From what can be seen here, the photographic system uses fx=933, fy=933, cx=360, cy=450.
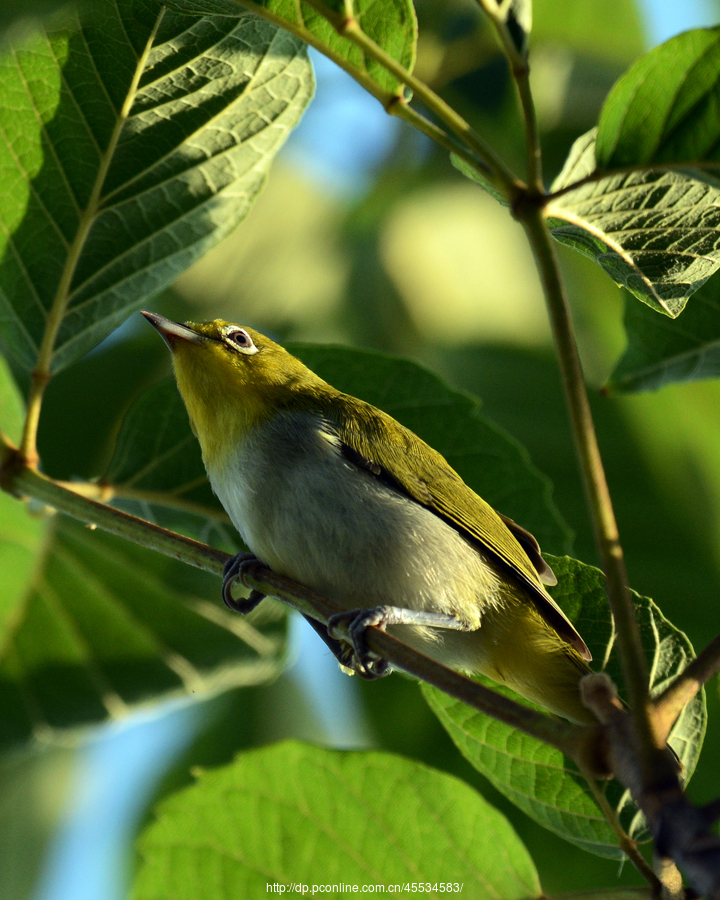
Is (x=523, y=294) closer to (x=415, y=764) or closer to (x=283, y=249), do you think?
(x=283, y=249)

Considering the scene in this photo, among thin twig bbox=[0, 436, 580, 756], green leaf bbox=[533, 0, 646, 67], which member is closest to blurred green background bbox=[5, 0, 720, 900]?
green leaf bbox=[533, 0, 646, 67]

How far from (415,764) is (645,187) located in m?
1.30

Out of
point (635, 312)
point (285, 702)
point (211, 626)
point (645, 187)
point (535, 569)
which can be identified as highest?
point (645, 187)

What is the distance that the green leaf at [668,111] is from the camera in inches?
57.0

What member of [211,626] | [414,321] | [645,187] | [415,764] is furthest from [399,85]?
[414,321]

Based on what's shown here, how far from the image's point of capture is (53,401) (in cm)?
367

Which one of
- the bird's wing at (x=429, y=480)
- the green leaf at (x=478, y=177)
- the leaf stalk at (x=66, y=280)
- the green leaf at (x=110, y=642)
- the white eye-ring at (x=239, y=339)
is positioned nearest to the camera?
the green leaf at (x=478, y=177)

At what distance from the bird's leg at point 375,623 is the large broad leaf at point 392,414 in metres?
0.36

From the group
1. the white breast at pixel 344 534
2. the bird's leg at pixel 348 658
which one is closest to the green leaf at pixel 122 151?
the white breast at pixel 344 534

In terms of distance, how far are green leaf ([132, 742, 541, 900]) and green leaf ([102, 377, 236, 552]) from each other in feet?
2.10

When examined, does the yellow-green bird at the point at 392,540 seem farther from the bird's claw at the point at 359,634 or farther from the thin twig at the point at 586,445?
the thin twig at the point at 586,445

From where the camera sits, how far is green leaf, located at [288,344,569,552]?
7.77 ft

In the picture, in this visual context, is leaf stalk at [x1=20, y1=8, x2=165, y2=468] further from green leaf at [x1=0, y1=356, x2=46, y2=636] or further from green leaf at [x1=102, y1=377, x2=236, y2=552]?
green leaf at [x1=0, y1=356, x2=46, y2=636]

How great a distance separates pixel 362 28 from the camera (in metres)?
1.50
